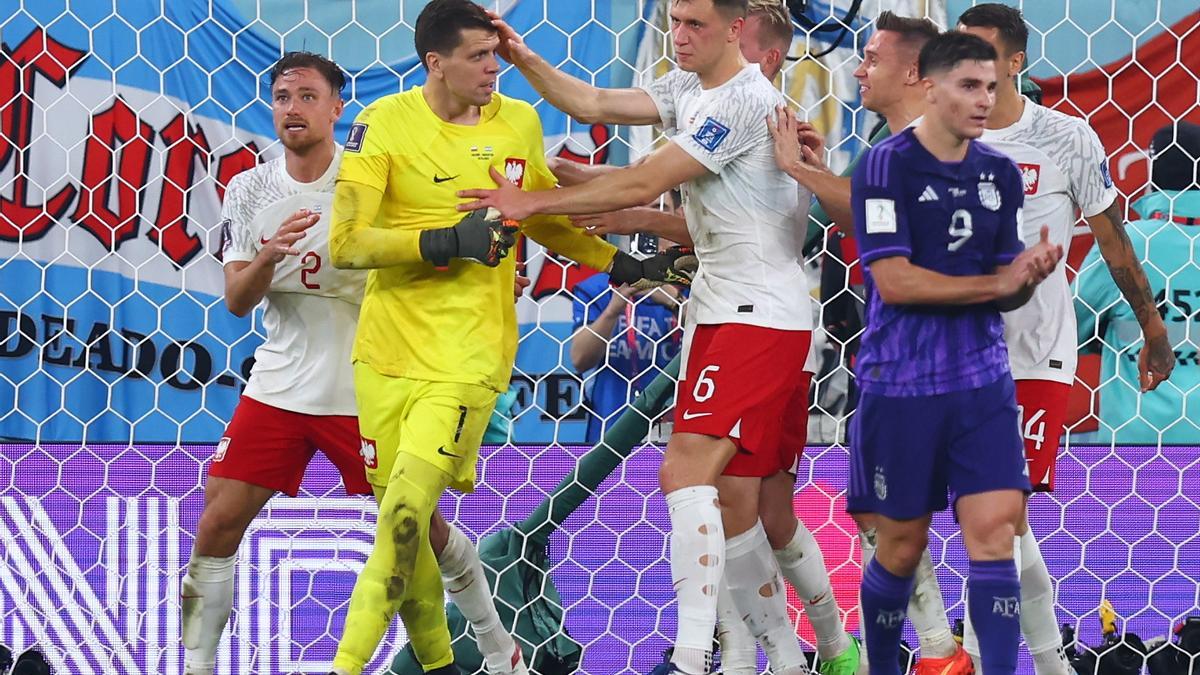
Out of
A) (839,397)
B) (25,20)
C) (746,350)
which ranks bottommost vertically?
(839,397)

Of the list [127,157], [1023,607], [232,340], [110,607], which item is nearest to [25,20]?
[127,157]

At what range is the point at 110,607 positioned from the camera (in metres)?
4.44

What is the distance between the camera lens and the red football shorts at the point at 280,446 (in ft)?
13.4

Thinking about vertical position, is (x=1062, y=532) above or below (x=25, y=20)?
below

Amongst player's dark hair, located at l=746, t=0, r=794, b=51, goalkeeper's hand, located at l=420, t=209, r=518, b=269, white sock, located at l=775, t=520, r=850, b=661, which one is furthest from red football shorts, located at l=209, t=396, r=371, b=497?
player's dark hair, located at l=746, t=0, r=794, b=51

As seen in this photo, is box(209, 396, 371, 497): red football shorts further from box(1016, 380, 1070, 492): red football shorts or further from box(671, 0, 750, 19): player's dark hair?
box(1016, 380, 1070, 492): red football shorts

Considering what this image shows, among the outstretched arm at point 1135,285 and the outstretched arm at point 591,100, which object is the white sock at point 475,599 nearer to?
the outstretched arm at point 591,100

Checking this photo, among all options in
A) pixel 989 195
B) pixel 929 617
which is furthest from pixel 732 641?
pixel 989 195

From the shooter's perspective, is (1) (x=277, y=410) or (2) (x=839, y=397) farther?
(2) (x=839, y=397)

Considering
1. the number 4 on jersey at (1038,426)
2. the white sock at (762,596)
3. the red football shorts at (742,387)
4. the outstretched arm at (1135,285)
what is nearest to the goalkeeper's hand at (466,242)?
the red football shorts at (742,387)

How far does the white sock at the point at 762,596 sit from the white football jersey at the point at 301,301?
3.48ft

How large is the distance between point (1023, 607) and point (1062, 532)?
69cm

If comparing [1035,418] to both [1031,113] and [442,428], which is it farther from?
[442,428]

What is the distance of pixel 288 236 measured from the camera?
385cm
